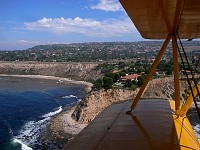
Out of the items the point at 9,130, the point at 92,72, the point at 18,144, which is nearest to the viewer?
the point at 18,144

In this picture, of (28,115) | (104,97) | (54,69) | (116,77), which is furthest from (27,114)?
(54,69)

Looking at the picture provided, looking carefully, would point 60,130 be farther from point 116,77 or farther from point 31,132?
point 116,77

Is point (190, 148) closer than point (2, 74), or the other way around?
point (190, 148)

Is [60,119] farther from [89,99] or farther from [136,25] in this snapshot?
[136,25]

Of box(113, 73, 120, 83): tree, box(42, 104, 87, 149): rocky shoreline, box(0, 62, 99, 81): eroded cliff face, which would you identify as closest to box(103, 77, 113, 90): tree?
box(113, 73, 120, 83): tree

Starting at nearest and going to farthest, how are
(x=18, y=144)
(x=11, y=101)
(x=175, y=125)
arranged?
1. (x=175, y=125)
2. (x=18, y=144)
3. (x=11, y=101)

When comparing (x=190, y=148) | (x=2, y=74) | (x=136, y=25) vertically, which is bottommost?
(x=2, y=74)

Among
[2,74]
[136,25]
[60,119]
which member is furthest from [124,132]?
[2,74]
